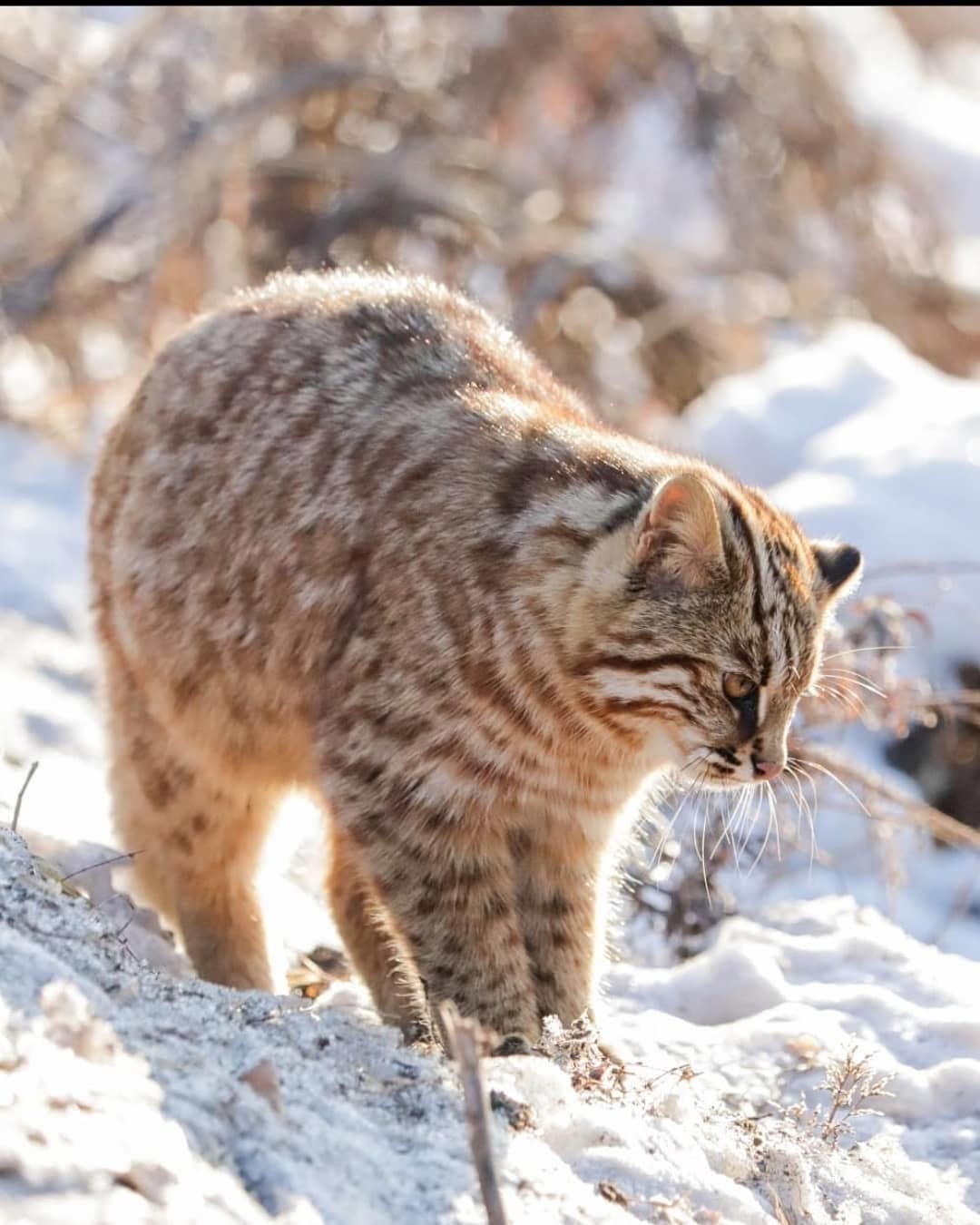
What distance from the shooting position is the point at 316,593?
4574 mm

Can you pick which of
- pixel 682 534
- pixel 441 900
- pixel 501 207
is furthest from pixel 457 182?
pixel 441 900

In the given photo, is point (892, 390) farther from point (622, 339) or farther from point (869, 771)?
point (869, 771)

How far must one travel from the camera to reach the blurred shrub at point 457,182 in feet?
33.3

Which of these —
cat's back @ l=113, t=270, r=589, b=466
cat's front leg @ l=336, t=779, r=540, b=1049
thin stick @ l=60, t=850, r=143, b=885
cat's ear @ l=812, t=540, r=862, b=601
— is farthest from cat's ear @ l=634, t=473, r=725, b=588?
thin stick @ l=60, t=850, r=143, b=885

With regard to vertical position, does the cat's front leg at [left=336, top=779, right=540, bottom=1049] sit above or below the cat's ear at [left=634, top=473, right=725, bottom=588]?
below

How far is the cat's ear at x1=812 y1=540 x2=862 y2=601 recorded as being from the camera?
→ 14.1 feet

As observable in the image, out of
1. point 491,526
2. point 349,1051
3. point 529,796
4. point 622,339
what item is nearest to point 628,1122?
point 349,1051

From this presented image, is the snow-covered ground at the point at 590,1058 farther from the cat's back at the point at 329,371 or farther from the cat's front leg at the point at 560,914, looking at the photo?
the cat's back at the point at 329,371

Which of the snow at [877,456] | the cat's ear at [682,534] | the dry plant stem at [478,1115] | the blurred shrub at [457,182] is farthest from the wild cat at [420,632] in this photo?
the blurred shrub at [457,182]

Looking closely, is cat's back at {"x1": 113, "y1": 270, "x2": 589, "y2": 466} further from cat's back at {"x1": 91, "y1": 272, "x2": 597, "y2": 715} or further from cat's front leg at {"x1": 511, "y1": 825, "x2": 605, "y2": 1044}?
cat's front leg at {"x1": 511, "y1": 825, "x2": 605, "y2": 1044}

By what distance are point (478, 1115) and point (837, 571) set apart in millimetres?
2141

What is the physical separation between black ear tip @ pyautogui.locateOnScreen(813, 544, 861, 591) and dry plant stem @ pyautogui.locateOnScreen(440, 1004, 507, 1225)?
2014 millimetres

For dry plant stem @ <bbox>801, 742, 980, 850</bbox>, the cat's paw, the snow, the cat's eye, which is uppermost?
the snow

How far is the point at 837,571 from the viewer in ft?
14.3
